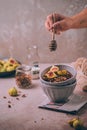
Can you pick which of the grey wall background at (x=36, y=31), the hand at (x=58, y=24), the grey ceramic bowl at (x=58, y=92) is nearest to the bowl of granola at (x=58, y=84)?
the grey ceramic bowl at (x=58, y=92)

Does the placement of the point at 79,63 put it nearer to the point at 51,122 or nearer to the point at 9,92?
the point at 9,92

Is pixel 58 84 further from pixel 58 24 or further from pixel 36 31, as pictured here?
pixel 36 31

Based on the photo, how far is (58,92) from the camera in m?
2.07

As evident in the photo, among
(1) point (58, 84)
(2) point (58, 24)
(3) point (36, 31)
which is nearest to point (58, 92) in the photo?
(1) point (58, 84)

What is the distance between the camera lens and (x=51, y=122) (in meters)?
1.89

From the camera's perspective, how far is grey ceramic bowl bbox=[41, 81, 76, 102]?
6.76 ft

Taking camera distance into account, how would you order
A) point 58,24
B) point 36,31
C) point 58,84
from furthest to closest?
point 36,31, point 58,24, point 58,84

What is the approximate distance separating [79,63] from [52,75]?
47 centimetres

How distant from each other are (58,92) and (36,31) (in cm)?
126

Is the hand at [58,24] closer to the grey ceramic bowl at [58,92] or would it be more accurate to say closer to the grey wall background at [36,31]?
the grey ceramic bowl at [58,92]

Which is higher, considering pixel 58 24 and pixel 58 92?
pixel 58 24

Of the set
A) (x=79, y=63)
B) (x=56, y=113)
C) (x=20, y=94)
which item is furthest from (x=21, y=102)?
(x=79, y=63)

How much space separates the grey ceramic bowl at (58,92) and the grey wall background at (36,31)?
1.19 meters

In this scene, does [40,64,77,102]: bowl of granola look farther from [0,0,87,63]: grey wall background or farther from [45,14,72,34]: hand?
[0,0,87,63]: grey wall background
